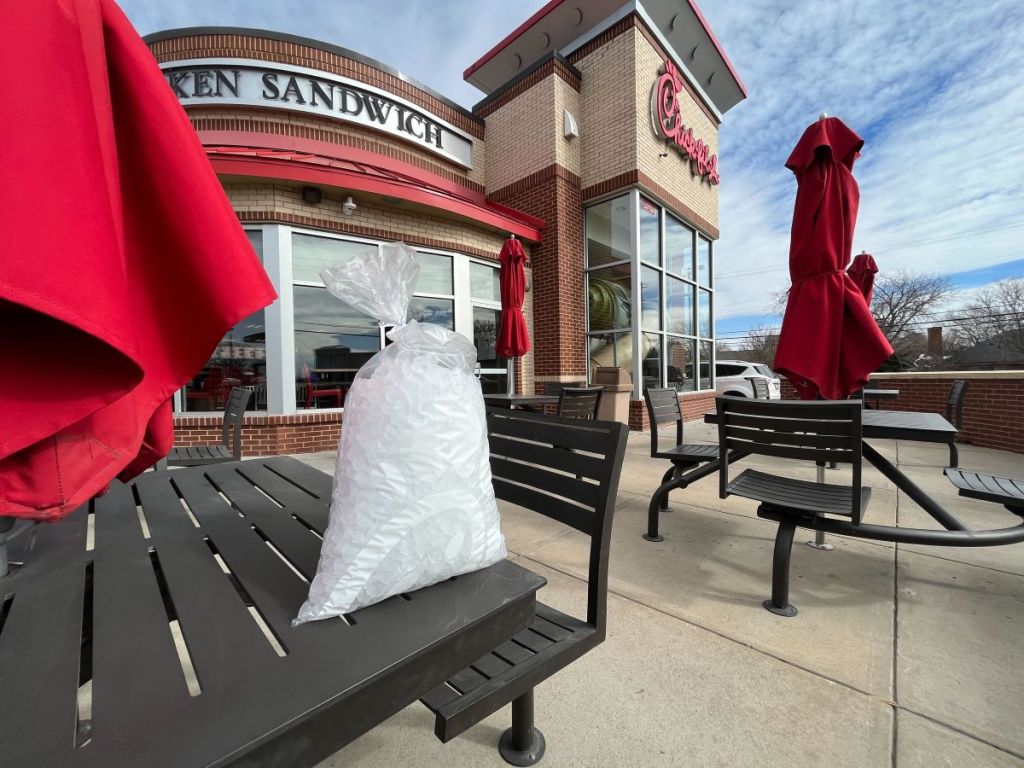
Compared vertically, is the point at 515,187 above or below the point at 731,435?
above

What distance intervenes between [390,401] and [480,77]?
11.5m

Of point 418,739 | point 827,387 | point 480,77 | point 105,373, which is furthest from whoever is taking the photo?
point 480,77

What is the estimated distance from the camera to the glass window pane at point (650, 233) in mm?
8094

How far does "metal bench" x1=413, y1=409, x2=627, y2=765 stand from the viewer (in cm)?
100

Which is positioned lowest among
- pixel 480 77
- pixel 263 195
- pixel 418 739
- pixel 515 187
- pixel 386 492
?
pixel 418 739

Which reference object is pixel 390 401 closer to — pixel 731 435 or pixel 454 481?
pixel 454 481

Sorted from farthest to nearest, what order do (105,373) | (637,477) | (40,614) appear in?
(637,477), (40,614), (105,373)

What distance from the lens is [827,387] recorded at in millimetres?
2994

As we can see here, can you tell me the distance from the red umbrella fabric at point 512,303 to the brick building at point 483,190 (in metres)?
0.89

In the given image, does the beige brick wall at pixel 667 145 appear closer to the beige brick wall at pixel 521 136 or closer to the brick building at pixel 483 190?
the brick building at pixel 483 190

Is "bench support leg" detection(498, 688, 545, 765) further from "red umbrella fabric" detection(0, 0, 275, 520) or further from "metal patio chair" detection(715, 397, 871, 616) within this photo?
"metal patio chair" detection(715, 397, 871, 616)

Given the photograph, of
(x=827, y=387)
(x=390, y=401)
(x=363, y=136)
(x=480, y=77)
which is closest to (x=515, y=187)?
(x=363, y=136)

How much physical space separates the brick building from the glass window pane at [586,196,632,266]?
37 millimetres

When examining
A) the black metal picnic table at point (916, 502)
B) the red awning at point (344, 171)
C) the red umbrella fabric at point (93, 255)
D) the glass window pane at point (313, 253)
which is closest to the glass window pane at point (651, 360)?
the red awning at point (344, 171)
